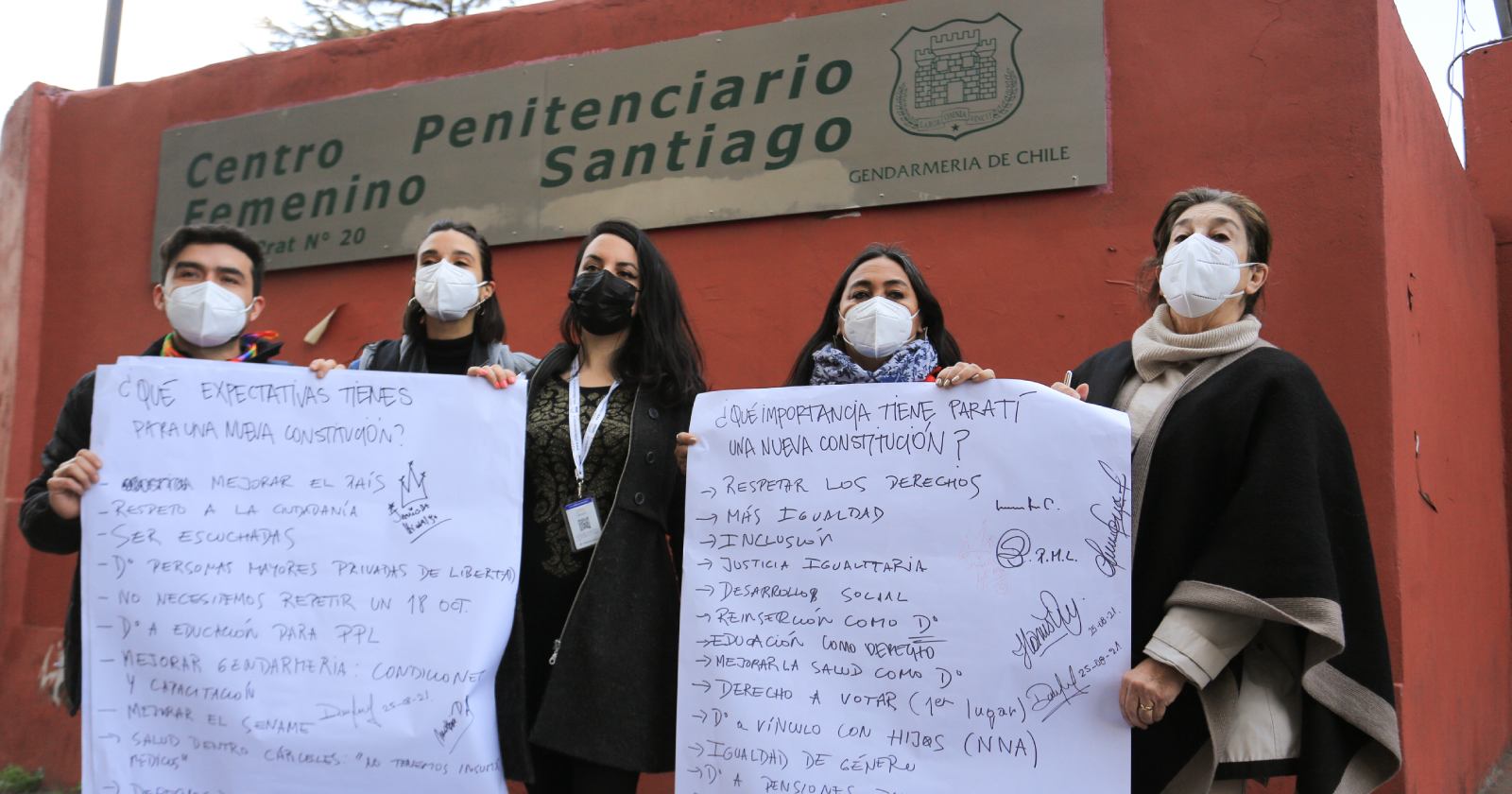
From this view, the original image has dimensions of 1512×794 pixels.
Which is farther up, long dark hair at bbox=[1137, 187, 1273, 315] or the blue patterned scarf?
long dark hair at bbox=[1137, 187, 1273, 315]

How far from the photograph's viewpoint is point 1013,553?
7.43 ft

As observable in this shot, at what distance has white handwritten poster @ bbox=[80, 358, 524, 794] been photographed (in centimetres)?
250

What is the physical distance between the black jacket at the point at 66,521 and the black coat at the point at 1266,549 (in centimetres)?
250

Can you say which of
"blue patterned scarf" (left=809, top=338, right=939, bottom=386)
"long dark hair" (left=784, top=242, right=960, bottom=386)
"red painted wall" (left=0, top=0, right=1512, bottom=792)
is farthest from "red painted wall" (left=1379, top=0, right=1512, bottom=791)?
"blue patterned scarf" (left=809, top=338, right=939, bottom=386)

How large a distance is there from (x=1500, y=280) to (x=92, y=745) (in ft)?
21.5

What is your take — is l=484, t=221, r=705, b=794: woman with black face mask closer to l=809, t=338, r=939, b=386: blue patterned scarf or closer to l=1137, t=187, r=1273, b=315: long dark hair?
l=809, t=338, r=939, b=386: blue patterned scarf

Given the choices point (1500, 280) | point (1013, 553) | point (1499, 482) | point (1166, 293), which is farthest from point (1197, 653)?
point (1500, 280)

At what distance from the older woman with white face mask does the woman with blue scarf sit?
0.56 meters

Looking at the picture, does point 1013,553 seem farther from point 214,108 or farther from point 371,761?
point 214,108

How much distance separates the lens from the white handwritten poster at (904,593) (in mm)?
2188

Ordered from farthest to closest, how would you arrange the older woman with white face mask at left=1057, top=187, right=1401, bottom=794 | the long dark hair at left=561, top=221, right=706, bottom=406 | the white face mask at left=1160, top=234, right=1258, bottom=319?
the long dark hair at left=561, top=221, right=706, bottom=406 < the white face mask at left=1160, top=234, right=1258, bottom=319 < the older woman with white face mask at left=1057, top=187, right=1401, bottom=794

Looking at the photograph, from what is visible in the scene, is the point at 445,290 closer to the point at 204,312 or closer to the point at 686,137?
the point at 204,312

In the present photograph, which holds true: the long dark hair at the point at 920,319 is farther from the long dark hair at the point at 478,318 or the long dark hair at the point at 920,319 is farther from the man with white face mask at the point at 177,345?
the man with white face mask at the point at 177,345

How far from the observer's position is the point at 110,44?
23.9 ft
